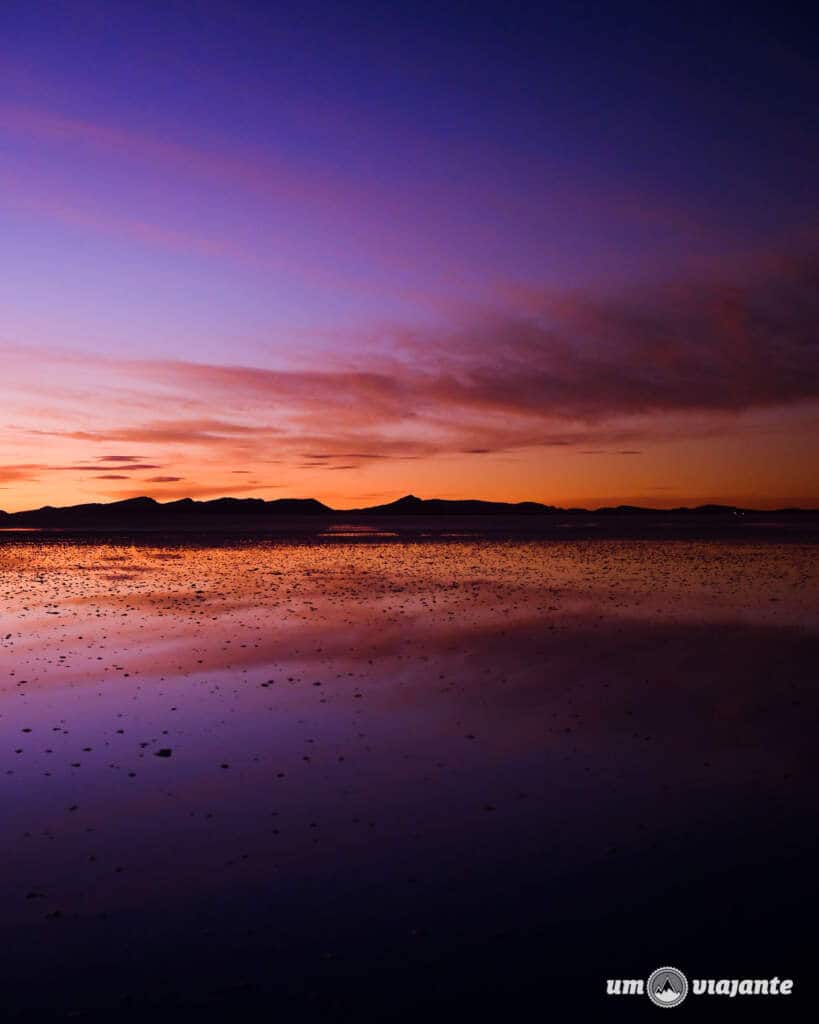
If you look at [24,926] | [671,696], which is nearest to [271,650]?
[671,696]

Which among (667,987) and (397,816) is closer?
(667,987)

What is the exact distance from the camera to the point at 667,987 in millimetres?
6203

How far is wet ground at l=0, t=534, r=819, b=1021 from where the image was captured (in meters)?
6.38

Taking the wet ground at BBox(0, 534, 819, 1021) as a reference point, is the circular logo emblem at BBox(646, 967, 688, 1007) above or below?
below

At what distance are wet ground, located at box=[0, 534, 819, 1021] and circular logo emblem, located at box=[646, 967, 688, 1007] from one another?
13 centimetres

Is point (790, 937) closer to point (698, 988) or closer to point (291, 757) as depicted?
point (698, 988)

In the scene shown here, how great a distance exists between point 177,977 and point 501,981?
8.52ft

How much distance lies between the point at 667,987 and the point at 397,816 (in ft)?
12.5

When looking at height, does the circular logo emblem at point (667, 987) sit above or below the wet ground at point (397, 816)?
below

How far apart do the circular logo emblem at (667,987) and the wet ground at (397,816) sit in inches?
5.1

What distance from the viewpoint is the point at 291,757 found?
37.9 feet

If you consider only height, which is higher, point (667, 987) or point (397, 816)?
point (397, 816)

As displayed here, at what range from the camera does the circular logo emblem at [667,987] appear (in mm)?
6082

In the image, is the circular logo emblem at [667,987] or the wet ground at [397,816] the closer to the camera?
the circular logo emblem at [667,987]
